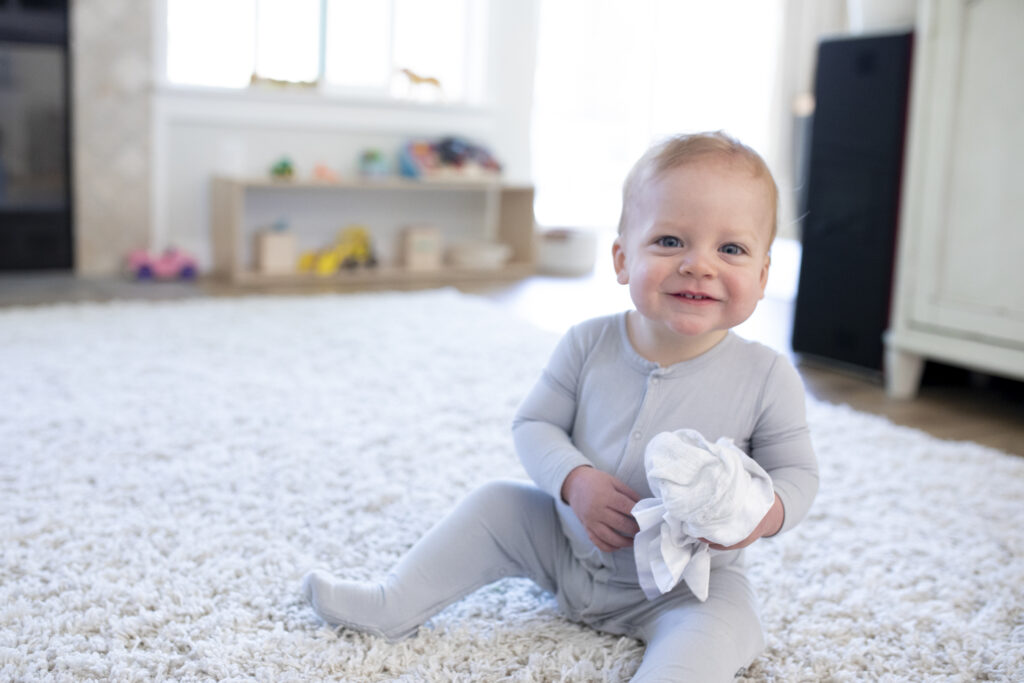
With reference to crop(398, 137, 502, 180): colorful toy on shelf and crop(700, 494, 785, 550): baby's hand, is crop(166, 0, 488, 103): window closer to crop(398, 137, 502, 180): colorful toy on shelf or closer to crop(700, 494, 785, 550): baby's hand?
crop(398, 137, 502, 180): colorful toy on shelf

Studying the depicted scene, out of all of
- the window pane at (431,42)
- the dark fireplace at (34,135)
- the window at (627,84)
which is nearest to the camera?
the dark fireplace at (34,135)

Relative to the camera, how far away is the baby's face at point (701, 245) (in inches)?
A: 33.1

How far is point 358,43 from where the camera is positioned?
3855 mm

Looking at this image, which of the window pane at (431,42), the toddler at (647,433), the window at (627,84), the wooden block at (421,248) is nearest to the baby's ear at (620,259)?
the toddler at (647,433)

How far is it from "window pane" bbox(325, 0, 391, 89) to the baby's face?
323cm

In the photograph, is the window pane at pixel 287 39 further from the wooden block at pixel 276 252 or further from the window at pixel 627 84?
the window at pixel 627 84

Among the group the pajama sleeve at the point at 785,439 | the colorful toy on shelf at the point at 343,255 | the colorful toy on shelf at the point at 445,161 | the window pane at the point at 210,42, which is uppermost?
the window pane at the point at 210,42

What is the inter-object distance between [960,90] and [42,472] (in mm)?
1831

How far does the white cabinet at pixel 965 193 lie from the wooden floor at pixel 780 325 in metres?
0.12

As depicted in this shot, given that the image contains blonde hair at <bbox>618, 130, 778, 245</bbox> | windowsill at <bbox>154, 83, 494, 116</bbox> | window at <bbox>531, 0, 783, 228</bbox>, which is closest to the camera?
blonde hair at <bbox>618, 130, 778, 245</bbox>

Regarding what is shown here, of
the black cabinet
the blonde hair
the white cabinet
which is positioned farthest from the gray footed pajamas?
the black cabinet

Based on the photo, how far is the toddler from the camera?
84cm

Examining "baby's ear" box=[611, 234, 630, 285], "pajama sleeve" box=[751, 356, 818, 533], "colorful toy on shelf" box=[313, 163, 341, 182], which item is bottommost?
"pajama sleeve" box=[751, 356, 818, 533]

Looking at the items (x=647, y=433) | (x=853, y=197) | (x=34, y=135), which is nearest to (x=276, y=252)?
(x=34, y=135)
